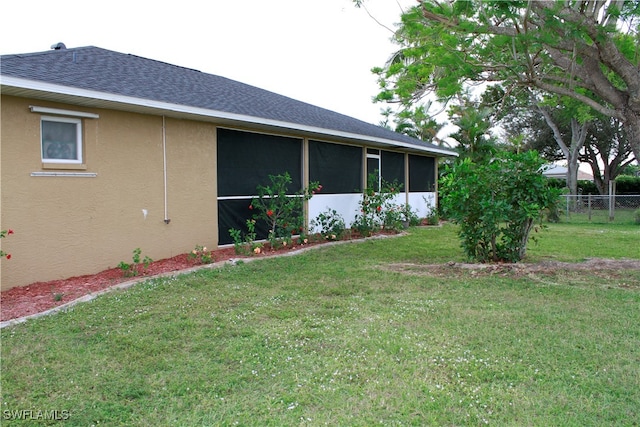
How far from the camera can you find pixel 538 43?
7.54 meters

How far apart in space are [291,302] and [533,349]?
100 inches

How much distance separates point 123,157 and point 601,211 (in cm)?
1959

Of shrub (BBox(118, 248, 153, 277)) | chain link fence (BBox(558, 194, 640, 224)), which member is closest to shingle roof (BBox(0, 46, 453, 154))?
→ shrub (BBox(118, 248, 153, 277))

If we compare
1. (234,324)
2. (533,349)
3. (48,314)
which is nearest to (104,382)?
(234,324)

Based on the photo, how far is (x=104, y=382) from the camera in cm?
325

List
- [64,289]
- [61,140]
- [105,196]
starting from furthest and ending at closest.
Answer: [105,196] → [61,140] → [64,289]

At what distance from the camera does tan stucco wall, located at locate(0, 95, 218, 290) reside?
18.6ft

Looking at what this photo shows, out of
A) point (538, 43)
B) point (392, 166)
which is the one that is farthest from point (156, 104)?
point (392, 166)

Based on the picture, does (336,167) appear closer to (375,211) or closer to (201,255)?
(375,211)

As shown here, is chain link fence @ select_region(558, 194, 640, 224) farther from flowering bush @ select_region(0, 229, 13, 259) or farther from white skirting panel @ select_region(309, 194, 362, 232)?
flowering bush @ select_region(0, 229, 13, 259)

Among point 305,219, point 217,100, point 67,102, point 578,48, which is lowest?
point 305,219

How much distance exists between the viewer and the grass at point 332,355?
9.58 feet

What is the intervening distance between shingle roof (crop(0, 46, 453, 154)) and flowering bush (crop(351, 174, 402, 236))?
1.45 metres

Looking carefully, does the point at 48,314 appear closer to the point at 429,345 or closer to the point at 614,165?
the point at 429,345
